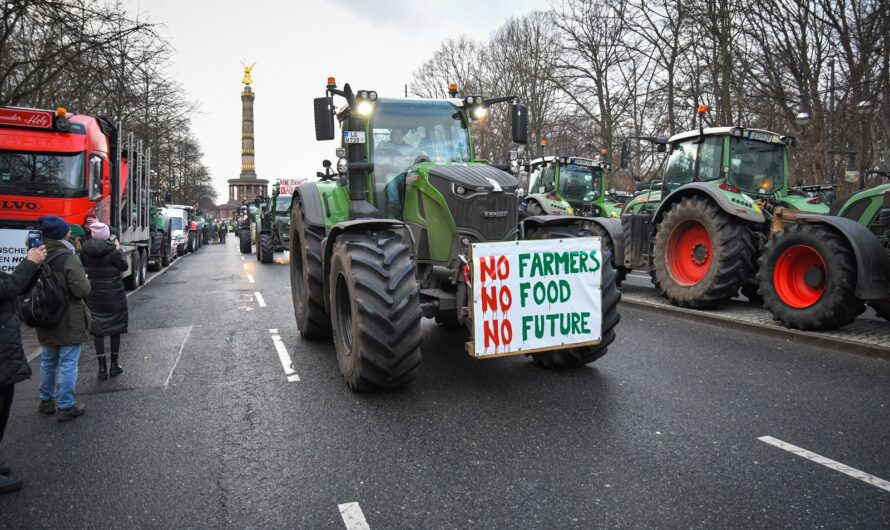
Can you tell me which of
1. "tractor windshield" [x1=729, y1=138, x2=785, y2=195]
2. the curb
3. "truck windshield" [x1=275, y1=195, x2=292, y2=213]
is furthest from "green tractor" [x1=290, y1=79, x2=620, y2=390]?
"truck windshield" [x1=275, y1=195, x2=292, y2=213]

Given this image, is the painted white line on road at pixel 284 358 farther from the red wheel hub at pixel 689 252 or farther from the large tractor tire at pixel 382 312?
the red wheel hub at pixel 689 252

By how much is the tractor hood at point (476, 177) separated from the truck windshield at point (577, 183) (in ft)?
34.7

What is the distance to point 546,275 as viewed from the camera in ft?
16.7

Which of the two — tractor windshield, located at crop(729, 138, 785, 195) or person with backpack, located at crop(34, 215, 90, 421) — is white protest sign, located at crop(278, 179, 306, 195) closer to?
tractor windshield, located at crop(729, 138, 785, 195)

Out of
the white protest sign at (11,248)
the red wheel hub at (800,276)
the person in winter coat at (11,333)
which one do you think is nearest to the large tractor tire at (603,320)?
the red wheel hub at (800,276)

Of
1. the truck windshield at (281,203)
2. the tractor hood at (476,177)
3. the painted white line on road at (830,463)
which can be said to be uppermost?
the truck windshield at (281,203)

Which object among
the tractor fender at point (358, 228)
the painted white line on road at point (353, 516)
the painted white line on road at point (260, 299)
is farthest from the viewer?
the painted white line on road at point (260, 299)

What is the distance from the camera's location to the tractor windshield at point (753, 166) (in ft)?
30.5

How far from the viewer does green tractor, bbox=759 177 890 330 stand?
6547 millimetres

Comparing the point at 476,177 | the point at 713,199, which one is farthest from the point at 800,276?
the point at 476,177

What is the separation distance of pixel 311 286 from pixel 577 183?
10675mm

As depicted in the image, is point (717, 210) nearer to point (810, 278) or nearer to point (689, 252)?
point (689, 252)

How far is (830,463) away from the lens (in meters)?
3.70

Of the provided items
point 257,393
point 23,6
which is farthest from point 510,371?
point 23,6
